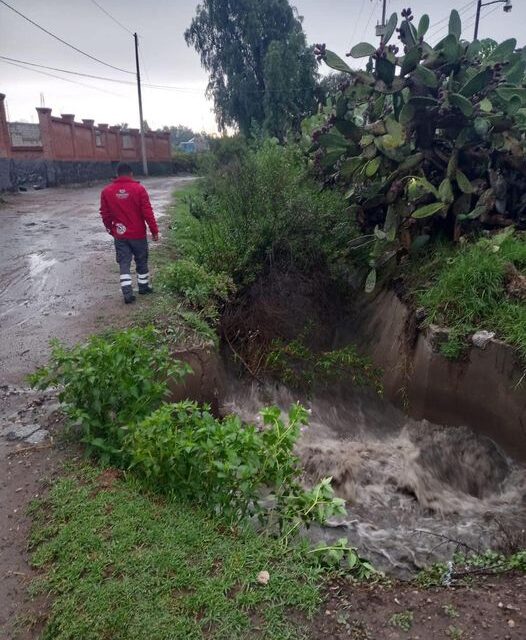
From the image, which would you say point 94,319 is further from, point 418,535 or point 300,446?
point 418,535

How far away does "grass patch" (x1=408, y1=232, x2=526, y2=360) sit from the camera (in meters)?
4.92

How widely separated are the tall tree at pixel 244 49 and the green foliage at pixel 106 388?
67.4ft

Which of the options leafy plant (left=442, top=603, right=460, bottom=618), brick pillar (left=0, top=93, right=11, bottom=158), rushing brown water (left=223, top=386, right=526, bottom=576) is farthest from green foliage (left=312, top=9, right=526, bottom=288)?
brick pillar (left=0, top=93, right=11, bottom=158)

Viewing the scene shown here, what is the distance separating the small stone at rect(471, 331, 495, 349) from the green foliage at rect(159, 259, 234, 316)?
110 inches

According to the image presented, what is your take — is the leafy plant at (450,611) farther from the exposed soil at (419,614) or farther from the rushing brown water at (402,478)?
the rushing brown water at (402,478)

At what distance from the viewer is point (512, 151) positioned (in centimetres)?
577

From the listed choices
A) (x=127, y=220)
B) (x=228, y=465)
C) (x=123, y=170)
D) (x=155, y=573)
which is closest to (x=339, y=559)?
(x=228, y=465)

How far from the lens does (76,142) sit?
2473 centimetres

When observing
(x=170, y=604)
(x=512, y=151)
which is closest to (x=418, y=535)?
(x=170, y=604)

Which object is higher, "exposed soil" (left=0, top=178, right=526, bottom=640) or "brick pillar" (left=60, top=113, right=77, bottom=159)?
"brick pillar" (left=60, top=113, right=77, bottom=159)

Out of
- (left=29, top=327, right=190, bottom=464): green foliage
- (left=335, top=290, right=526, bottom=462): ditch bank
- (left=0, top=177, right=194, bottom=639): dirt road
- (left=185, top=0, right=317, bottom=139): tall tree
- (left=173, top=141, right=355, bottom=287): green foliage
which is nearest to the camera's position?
(left=0, top=177, right=194, bottom=639): dirt road

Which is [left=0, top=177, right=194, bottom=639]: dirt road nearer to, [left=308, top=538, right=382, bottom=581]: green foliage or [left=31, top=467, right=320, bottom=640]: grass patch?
[left=31, top=467, right=320, bottom=640]: grass patch

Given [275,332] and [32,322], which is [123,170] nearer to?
[32,322]

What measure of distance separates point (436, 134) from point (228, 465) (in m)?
5.20
